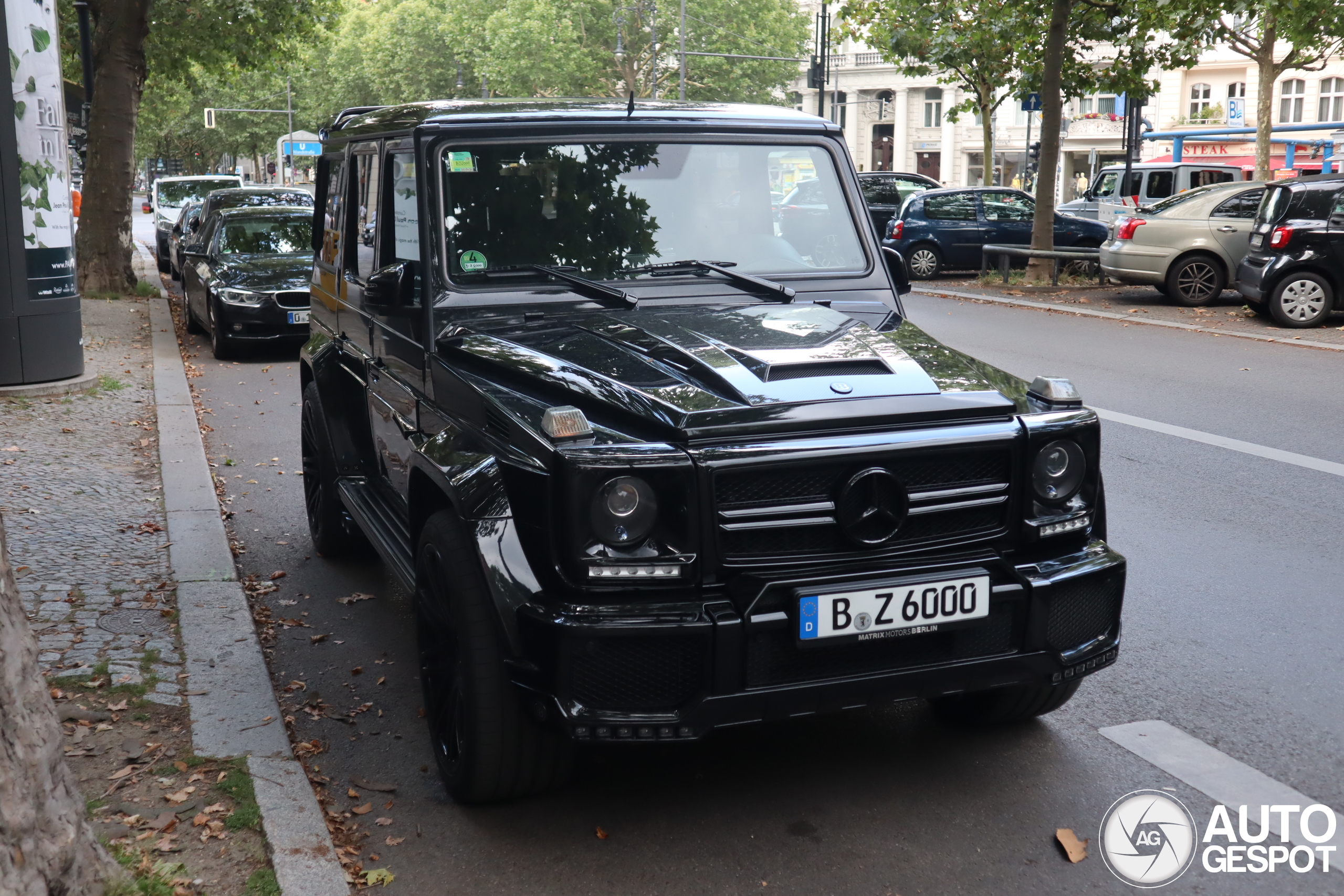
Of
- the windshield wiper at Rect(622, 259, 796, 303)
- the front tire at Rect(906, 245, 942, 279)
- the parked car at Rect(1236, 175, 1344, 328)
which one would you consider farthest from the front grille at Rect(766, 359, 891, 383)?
the front tire at Rect(906, 245, 942, 279)

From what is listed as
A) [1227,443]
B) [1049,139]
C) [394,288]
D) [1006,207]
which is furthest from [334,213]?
[1006,207]

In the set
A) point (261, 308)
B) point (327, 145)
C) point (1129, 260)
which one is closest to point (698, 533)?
point (327, 145)

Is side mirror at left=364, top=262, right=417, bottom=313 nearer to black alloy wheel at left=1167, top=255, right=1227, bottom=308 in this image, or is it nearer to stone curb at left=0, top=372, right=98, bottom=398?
stone curb at left=0, top=372, right=98, bottom=398

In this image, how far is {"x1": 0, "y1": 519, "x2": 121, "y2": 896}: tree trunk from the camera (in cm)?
269

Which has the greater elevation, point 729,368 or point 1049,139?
point 1049,139

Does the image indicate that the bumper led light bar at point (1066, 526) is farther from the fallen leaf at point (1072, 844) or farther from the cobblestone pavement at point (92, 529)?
the cobblestone pavement at point (92, 529)

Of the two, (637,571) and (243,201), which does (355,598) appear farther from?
(243,201)

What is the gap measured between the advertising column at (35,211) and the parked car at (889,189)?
63.3 feet

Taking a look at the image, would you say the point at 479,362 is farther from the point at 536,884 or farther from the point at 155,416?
the point at 155,416

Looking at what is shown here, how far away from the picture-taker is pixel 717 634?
313cm

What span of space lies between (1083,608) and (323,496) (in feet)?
12.3

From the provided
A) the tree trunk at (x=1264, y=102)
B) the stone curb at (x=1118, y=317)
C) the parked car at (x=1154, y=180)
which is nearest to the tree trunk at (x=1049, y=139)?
the stone curb at (x=1118, y=317)

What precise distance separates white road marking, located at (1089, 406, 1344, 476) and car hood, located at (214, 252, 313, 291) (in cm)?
824

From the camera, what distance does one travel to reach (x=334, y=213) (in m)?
5.87
